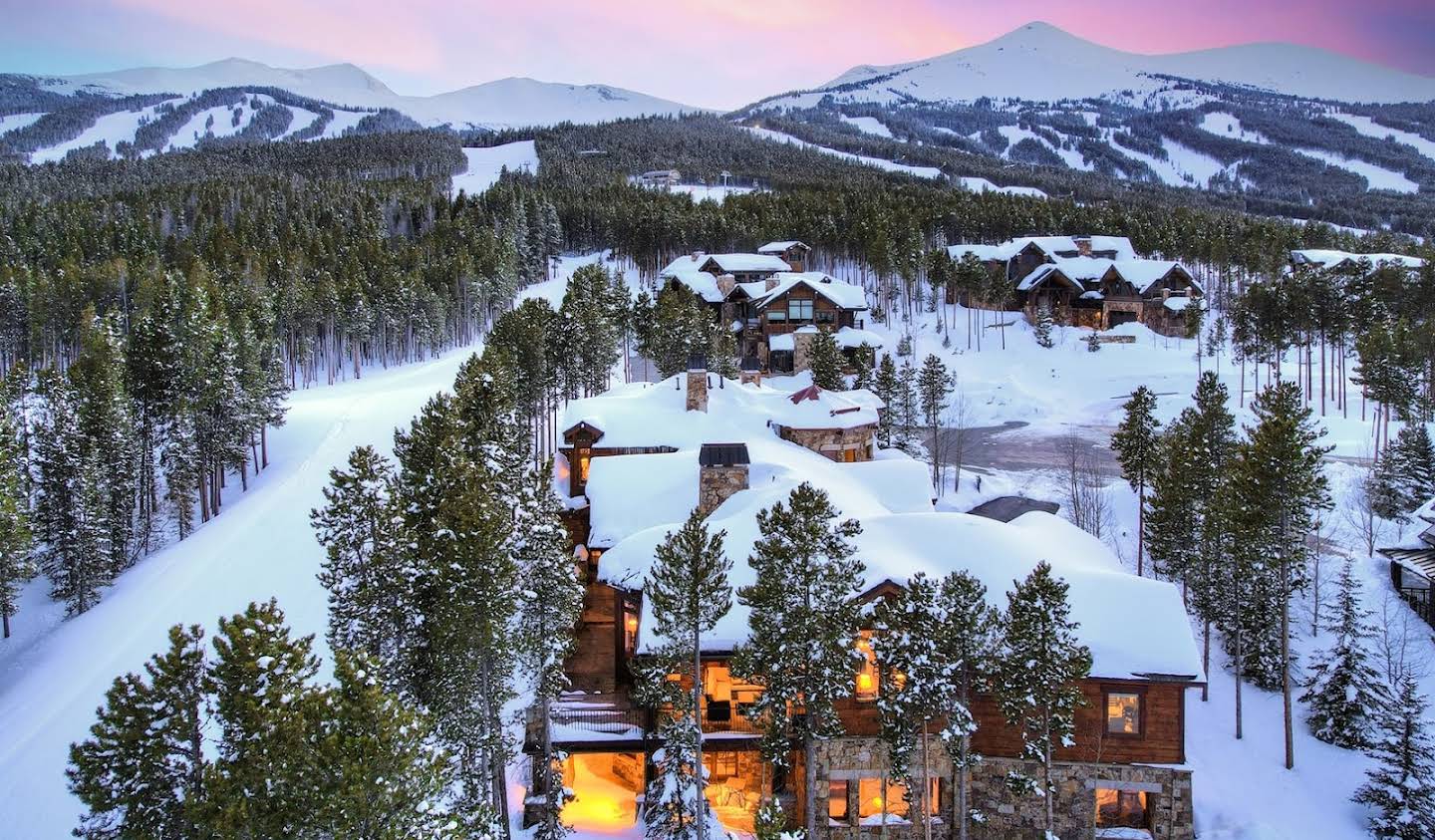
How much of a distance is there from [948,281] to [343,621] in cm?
7491

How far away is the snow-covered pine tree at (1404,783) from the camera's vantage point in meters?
20.7

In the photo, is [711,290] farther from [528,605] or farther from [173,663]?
[173,663]

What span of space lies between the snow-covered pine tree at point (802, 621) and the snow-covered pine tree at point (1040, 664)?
3509 mm

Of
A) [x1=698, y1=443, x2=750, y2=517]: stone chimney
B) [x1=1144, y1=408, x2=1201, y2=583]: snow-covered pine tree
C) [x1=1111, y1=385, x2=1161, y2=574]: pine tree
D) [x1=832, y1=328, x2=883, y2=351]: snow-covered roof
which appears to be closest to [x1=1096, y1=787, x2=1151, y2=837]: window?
[x1=1144, y1=408, x2=1201, y2=583]: snow-covered pine tree

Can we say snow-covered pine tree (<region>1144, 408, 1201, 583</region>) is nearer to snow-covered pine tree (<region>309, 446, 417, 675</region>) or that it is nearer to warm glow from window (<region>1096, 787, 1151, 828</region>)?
warm glow from window (<region>1096, 787, 1151, 828</region>)

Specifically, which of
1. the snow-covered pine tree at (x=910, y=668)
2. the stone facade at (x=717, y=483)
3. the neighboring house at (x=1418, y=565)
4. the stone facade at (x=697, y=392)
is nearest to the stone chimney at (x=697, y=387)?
the stone facade at (x=697, y=392)

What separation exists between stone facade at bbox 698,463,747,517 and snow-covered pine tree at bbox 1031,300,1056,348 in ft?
173

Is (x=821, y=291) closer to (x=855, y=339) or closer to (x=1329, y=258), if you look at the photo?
(x=855, y=339)

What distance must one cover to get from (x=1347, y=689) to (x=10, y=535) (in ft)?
154

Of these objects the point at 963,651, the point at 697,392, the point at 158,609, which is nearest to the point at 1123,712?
the point at 963,651

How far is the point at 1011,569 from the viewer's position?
73.8ft

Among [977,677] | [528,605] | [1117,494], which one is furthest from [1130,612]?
[1117,494]

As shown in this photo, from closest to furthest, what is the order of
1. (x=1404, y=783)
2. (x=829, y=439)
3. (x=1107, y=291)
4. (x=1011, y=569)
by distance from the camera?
(x=1404, y=783) < (x=1011, y=569) < (x=829, y=439) < (x=1107, y=291)

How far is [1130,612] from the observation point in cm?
2152
